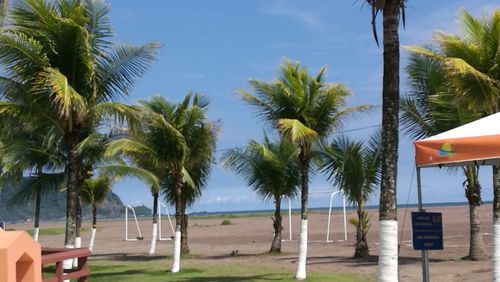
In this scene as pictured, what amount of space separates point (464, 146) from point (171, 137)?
48.3ft

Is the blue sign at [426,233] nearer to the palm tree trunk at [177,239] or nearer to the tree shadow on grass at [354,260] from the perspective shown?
the tree shadow on grass at [354,260]

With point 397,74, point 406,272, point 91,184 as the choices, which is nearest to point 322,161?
point 406,272

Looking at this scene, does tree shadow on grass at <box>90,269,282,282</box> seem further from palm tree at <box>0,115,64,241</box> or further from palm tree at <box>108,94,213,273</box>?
palm tree at <box>0,115,64,241</box>

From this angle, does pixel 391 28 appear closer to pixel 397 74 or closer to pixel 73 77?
pixel 397 74

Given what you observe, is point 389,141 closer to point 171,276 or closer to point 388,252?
point 388,252

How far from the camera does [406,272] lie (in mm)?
19125

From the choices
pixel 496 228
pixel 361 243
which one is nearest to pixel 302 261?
pixel 496 228

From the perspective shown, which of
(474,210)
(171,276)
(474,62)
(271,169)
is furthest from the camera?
(271,169)

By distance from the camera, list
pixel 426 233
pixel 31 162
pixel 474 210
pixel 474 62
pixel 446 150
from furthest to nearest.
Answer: pixel 31 162 < pixel 474 210 < pixel 474 62 < pixel 426 233 < pixel 446 150

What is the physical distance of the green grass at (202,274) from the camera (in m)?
18.6

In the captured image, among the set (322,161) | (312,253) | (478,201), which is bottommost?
(312,253)

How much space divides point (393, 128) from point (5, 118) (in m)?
10.6

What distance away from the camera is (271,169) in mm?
29953

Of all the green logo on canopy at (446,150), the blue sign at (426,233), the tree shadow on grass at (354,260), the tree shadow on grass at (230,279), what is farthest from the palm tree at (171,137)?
the green logo on canopy at (446,150)
